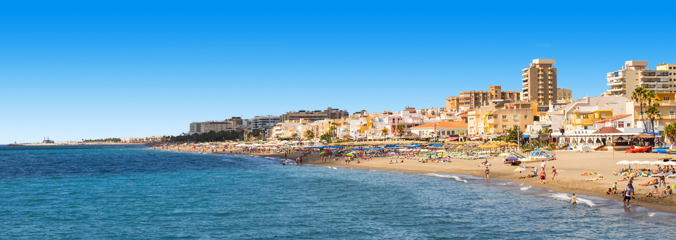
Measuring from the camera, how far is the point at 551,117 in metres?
81.2

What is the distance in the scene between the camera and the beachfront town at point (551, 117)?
5994cm

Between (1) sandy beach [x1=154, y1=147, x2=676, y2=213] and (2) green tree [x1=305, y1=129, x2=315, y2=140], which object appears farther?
(2) green tree [x1=305, y1=129, x2=315, y2=140]

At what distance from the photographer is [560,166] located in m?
43.1

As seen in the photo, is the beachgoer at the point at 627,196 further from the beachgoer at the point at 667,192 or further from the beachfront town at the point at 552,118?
the beachfront town at the point at 552,118

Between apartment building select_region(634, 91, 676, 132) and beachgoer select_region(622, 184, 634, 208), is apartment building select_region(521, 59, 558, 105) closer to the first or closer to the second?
apartment building select_region(634, 91, 676, 132)

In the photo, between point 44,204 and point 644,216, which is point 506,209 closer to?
point 644,216

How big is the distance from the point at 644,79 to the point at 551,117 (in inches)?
1650

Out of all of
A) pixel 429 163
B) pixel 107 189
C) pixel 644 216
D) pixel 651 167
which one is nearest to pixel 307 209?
pixel 644 216

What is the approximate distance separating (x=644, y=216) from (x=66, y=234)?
25.1m

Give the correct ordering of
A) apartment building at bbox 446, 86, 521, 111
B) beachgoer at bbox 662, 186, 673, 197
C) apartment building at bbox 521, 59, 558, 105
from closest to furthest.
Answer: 1. beachgoer at bbox 662, 186, 673, 197
2. apartment building at bbox 521, 59, 558, 105
3. apartment building at bbox 446, 86, 521, 111

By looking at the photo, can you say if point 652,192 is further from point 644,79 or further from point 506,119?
point 644,79

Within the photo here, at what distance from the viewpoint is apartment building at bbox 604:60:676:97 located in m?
108

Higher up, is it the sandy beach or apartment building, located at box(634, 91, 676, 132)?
apartment building, located at box(634, 91, 676, 132)

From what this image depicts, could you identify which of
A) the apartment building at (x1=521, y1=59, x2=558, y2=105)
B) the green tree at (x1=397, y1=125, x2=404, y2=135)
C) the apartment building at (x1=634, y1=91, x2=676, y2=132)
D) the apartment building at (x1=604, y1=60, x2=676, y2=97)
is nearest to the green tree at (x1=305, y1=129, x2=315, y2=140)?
the green tree at (x1=397, y1=125, x2=404, y2=135)
